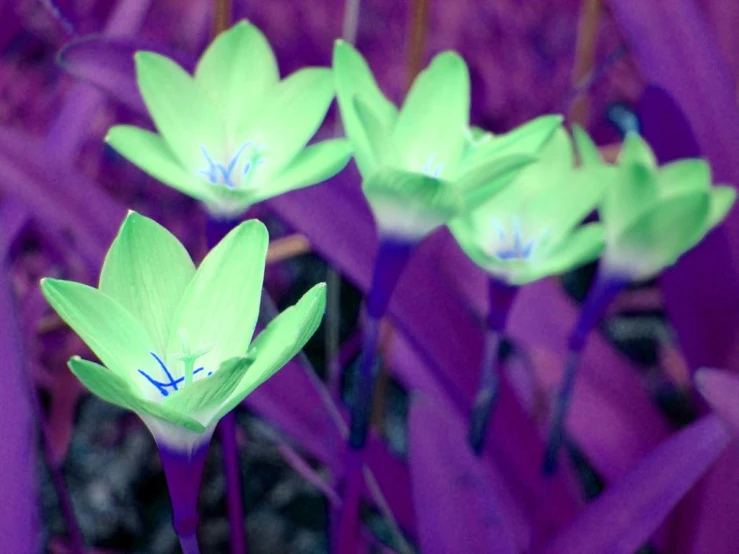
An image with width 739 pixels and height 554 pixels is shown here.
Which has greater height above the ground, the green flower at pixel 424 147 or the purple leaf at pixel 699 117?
the green flower at pixel 424 147

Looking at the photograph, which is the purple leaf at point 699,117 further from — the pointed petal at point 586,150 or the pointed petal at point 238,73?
the pointed petal at point 238,73

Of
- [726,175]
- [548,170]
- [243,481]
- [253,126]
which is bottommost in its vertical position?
[243,481]

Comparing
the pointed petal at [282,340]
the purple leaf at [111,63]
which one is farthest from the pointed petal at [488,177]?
the purple leaf at [111,63]

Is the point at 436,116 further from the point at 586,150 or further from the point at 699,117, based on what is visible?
the point at 699,117

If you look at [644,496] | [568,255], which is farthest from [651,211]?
[644,496]

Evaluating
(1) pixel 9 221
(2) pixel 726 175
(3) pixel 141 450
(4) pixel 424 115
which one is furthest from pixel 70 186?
(2) pixel 726 175

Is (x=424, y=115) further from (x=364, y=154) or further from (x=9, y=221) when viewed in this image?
(x=9, y=221)
